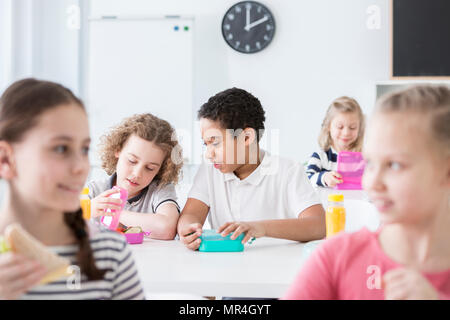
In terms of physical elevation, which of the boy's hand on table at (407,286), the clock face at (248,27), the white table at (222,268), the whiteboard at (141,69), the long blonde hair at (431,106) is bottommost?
the white table at (222,268)

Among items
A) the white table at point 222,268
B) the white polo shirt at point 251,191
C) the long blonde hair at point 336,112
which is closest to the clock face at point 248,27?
the long blonde hair at point 336,112

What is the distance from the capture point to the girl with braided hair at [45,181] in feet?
2.10

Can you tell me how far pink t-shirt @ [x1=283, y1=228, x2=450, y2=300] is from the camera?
75cm

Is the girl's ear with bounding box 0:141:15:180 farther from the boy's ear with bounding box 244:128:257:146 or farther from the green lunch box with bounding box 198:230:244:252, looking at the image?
the boy's ear with bounding box 244:128:257:146

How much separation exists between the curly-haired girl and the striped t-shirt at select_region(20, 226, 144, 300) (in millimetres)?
796

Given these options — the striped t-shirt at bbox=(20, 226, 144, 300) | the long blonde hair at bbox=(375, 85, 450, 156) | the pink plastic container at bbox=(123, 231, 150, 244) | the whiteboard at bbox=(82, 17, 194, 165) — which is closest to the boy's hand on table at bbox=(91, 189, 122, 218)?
the pink plastic container at bbox=(123, 231, 150, 244)

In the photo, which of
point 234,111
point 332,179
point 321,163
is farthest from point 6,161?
point 321,163

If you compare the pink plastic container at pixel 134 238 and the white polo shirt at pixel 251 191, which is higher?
the white polo shirt at pixel 251 191

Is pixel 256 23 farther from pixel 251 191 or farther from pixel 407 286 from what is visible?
pixel 407 286

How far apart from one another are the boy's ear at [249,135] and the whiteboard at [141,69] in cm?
184

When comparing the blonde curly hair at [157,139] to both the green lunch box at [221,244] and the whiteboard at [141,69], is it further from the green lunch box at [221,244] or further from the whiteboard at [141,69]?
the whiteboard at [141,69]

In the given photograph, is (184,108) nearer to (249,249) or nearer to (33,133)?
(249,249)

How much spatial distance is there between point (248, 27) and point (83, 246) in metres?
3.25
